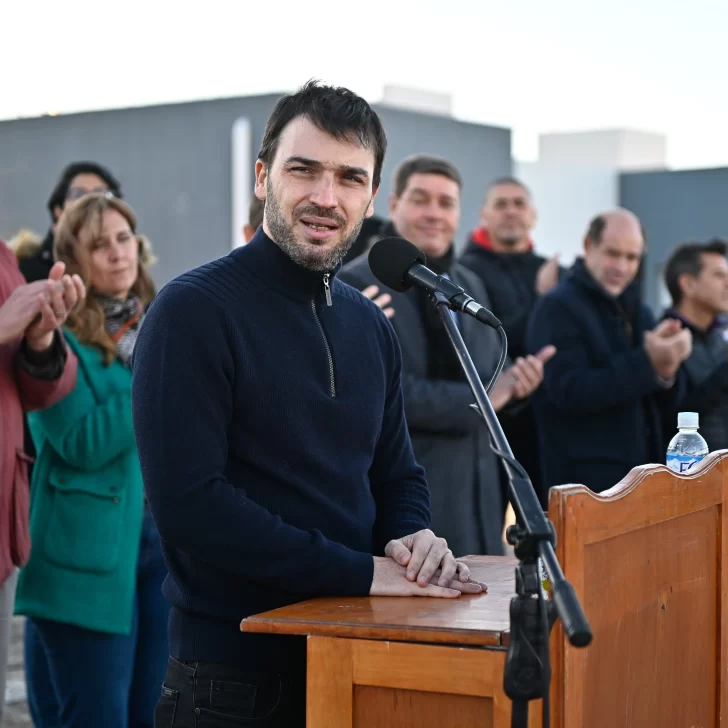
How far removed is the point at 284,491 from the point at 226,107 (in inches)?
371

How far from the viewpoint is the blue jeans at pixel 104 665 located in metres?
3.37

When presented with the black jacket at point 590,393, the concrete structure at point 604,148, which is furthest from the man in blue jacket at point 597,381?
the concrete structure at point 604,148

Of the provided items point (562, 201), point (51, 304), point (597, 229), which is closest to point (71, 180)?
point (51, 304)

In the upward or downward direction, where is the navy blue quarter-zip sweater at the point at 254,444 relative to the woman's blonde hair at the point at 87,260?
downward

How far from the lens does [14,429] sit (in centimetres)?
328

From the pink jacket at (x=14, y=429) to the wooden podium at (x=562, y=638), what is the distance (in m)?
1.49

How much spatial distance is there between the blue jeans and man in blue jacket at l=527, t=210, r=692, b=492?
5.74 feet

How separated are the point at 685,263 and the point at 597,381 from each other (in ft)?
4.74

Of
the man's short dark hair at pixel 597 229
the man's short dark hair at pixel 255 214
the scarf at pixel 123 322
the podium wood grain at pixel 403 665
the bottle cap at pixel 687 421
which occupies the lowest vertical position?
the podium wood grain at pixel 403 665

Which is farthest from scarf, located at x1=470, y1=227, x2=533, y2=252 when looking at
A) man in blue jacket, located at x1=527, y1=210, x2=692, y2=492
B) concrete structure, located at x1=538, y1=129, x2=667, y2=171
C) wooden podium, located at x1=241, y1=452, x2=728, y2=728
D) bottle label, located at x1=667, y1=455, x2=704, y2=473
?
concrete structure, located at x1=538, y1=129, x2=667, y2=171

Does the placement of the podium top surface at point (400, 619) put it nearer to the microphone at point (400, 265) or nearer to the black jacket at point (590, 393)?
the microphone at point (400, 265)

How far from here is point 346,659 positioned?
72.1 inches

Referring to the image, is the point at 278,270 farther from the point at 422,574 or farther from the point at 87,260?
the point at 87,260

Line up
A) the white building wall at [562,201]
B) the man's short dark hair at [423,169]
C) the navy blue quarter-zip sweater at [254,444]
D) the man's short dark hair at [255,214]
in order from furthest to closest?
the white building wall at [562,201] → the man's short dark hair at [423,169] → the man's short dark hair at [255,214] → the navy blue quarter-zip sweater at [254,444]
